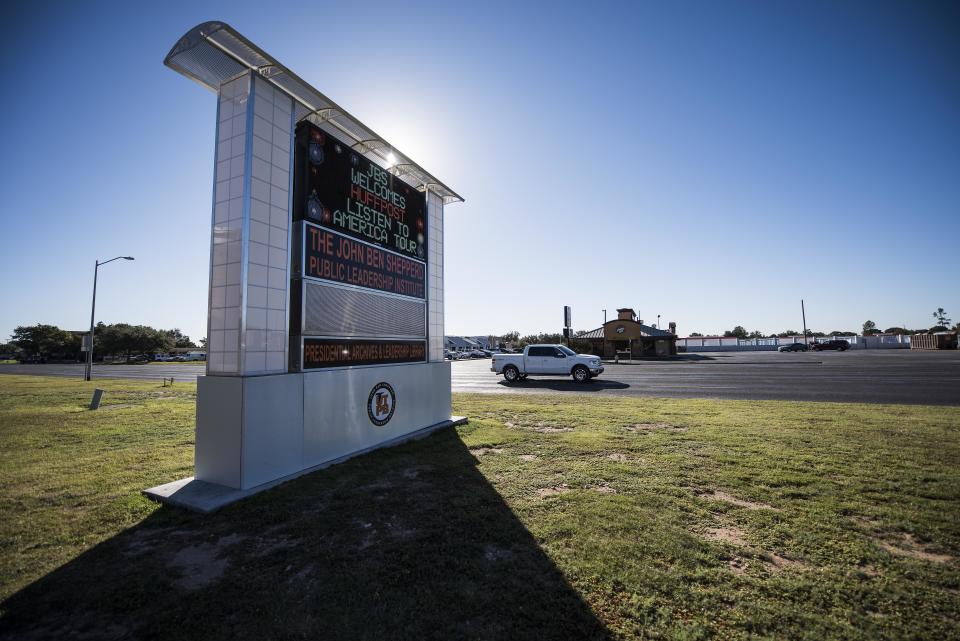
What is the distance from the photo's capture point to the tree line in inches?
2798

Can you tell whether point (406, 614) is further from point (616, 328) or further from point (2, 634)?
point (616, 328)

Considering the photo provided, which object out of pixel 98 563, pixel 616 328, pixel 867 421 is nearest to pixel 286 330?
pixel 98 563

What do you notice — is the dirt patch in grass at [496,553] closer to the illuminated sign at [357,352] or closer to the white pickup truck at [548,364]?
the illuminated sign at [357,352]

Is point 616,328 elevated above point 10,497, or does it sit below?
above

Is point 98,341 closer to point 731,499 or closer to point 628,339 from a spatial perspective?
point 628,339

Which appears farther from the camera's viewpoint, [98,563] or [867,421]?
[867,421]

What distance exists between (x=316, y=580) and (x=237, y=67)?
6.31 metres

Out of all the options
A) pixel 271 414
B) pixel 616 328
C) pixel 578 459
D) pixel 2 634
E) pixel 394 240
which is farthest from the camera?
pixel 616 328

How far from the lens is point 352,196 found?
22.7 feet

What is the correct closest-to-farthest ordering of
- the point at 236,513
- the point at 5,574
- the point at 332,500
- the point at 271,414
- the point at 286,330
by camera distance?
1. the point at 5,574
2. the point at 236,513
3. the point at 332,500
4. the point at 271,414
5. the point at 286,330

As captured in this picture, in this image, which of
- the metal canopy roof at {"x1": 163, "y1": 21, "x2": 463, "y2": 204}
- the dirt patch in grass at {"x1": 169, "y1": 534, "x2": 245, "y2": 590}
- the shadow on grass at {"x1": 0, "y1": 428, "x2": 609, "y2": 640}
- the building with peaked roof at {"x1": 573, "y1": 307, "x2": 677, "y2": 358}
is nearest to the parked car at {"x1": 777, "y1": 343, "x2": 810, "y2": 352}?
the building with peaked roof at {"x1": 573, "y1": 307, "x2": 677, "y2": 358}

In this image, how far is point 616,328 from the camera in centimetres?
4484

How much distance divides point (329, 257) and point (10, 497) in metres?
4.72

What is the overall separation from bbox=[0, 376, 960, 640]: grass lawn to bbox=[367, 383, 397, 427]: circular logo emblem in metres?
0.67
